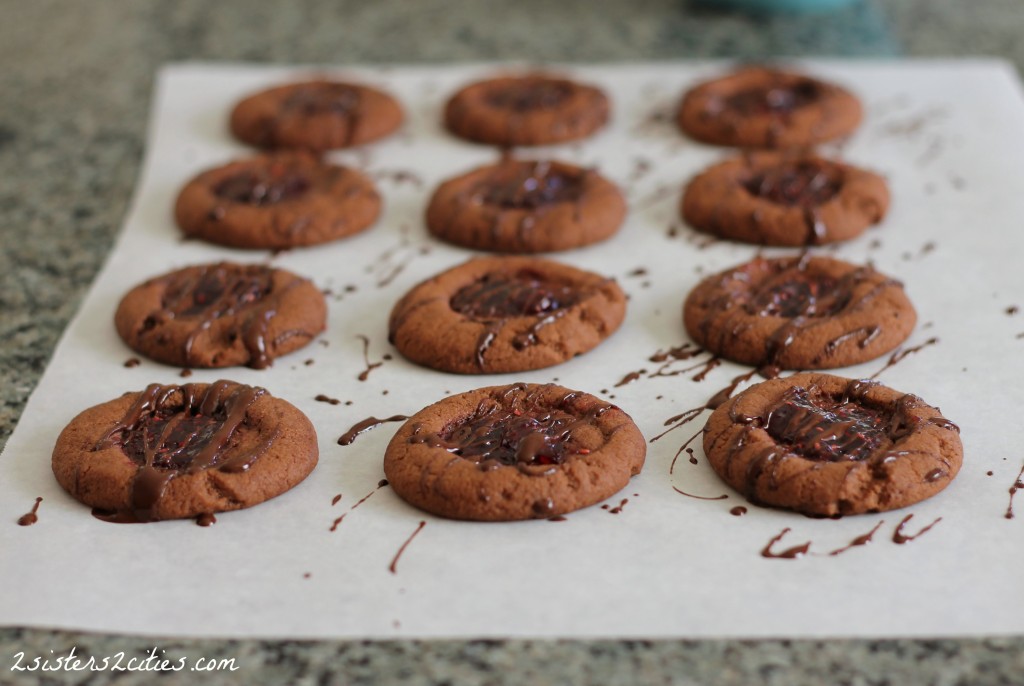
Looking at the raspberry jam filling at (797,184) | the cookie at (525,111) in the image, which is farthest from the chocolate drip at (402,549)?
the cookie at (525,111)

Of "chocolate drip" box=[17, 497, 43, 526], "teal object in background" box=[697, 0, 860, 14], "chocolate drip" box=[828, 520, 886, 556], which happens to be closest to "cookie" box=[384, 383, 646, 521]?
"chocolate drip" box=[828, 520, 886, 556]

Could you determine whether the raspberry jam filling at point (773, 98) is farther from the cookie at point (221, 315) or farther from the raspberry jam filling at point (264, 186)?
the cookie at point (221, 315)

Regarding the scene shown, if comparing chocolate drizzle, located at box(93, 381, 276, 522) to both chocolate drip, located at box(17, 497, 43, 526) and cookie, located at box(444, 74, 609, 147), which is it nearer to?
chocolate drip, located at box(17, 497, 43, 526)

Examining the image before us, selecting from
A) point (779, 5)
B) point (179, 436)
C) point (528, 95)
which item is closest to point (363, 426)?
point (179, 436)


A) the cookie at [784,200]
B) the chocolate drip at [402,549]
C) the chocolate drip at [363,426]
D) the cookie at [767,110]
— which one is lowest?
the chocolate drip at [363,426]

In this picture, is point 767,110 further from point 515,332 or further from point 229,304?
point 229,304

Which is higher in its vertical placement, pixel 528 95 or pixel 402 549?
pixel 528 95
